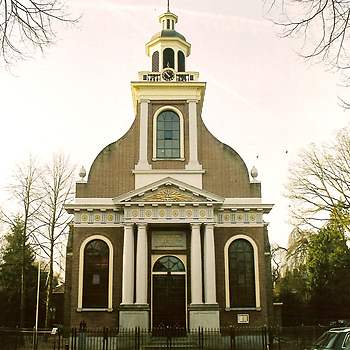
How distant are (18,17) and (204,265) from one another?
20653 mm

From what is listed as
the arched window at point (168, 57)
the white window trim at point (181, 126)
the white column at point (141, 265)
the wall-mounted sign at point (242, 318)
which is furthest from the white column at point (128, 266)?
the arched window at point (168, 57)

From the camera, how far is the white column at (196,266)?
2517cm

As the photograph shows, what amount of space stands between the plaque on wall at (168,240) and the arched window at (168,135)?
4.33m

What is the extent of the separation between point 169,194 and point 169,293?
16.8 ft

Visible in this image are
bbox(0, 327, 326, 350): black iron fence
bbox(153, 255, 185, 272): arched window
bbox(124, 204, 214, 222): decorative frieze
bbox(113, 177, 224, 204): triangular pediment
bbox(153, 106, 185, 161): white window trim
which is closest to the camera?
bbox(0, 327, 326, 350): black iron fence

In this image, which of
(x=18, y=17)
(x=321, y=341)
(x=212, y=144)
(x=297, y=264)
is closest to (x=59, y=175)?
(x=212, y=144)

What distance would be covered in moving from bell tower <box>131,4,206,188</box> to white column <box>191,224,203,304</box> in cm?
315

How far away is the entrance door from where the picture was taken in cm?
2603

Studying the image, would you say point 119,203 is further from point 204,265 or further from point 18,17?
point 18,17

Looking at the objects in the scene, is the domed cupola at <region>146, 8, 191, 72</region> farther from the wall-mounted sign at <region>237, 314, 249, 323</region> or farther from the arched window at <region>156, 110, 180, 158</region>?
the wall-mounted sign at <region>237, 314, 249, 323</region>

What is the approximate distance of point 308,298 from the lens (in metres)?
35.1

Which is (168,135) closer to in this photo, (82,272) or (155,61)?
(155,61)

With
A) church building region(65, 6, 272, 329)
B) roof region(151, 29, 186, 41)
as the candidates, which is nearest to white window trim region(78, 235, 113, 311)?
church building region(65, 6, 272, 329)

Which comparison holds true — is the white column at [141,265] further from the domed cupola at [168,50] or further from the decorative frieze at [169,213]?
the domed cupola at [168,50]
